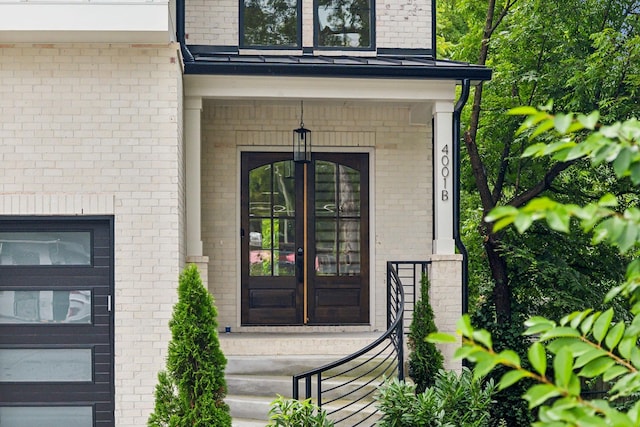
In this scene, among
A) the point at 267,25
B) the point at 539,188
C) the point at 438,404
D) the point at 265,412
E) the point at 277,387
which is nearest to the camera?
the point at 438,404

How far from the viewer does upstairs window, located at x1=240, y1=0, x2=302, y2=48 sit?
39.3 feet

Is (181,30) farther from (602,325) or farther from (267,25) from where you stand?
(602,325)

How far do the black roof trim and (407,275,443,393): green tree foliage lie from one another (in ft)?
7.47

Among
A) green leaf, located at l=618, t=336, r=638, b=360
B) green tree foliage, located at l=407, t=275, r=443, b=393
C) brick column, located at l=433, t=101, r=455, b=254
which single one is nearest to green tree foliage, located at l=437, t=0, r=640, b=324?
brick column, located at l=433, t=101, r=455, b=254

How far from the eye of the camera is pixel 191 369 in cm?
830

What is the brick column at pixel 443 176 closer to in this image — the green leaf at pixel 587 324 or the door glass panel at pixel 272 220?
the door glass panel at pixel 272 220

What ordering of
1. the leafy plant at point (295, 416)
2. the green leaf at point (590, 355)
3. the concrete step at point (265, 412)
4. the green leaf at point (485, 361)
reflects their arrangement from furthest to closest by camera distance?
the concrete step at point (265, 412) < the leafy plant at point (295, 416) < the green leaf at point (590, 355) < the green leaf at point (485, 361)

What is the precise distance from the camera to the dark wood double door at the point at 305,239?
1211cm

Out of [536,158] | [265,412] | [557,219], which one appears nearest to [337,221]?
[265,412]

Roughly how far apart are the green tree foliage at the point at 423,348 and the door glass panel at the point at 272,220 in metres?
2.00

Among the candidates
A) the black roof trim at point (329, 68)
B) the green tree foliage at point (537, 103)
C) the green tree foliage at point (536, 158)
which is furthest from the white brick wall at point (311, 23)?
the green tree foliage at point (537, 103)

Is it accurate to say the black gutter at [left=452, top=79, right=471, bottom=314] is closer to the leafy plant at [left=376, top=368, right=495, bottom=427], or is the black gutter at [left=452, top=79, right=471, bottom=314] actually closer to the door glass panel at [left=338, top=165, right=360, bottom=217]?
the door glass panel at [left=338, top=165, right=360, bottom=217]

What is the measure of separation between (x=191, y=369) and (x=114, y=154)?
2.25 meters

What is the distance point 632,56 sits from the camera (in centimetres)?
1234
